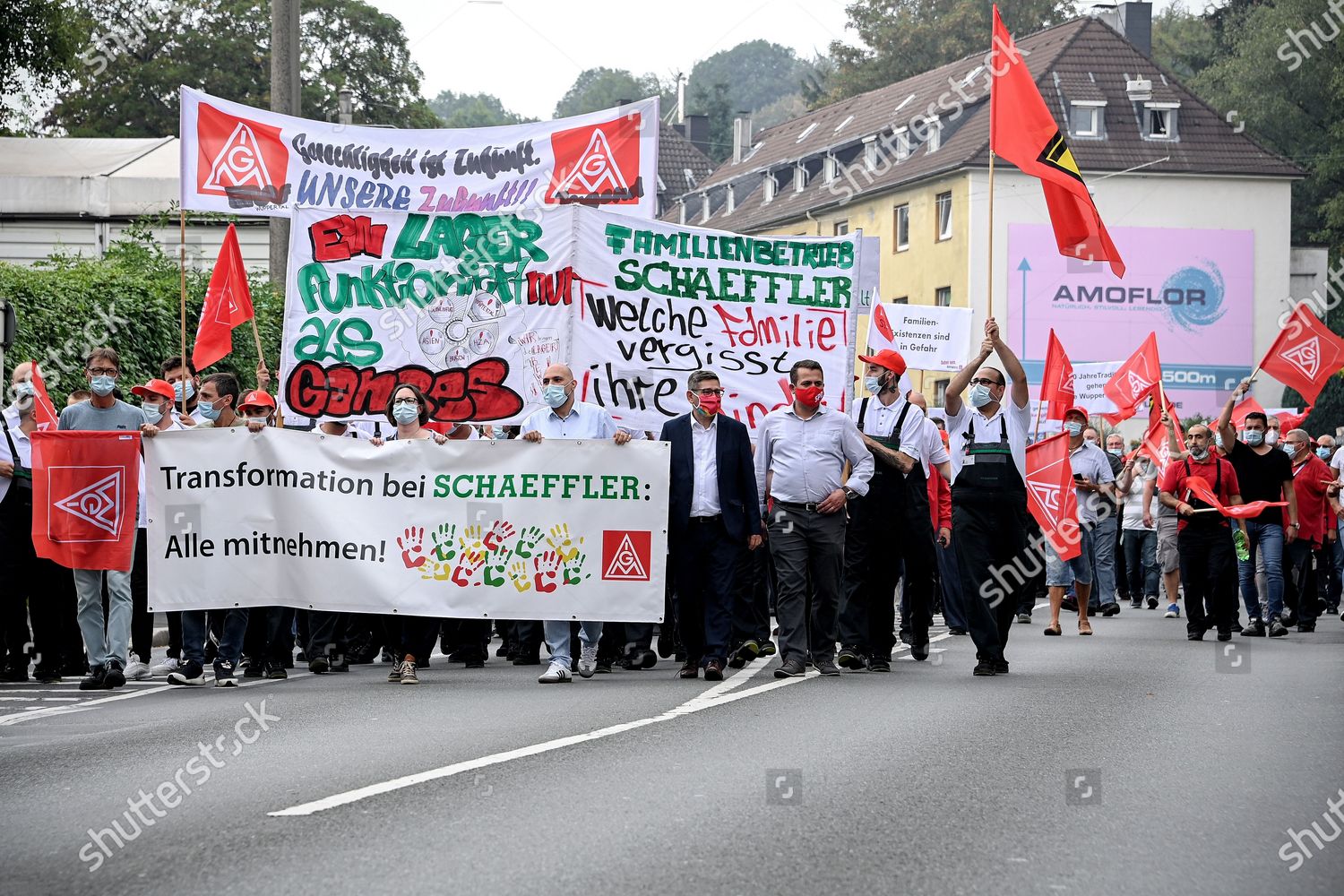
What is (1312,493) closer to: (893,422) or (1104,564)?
(1104,564)

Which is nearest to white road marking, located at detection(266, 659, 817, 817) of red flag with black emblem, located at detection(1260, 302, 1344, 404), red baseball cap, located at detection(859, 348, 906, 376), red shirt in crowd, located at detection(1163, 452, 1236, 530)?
red baseball cap, located at detection(859, 348, 906, 376)

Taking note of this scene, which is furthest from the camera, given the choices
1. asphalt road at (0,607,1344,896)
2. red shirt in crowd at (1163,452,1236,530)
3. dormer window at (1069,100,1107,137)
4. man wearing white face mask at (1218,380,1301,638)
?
dormer window at (1069,100,1107,137)

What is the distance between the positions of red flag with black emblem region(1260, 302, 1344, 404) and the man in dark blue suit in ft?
29.8

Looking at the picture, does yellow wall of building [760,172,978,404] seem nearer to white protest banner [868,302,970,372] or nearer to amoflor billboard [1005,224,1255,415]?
amoflor billboard [1005,224,1255,415]

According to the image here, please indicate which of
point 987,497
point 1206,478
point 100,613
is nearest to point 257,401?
point 100,613

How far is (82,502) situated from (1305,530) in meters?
11.8

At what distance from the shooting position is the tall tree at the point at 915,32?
7294 cm

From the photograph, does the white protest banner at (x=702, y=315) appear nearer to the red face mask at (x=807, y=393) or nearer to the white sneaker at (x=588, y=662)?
the red face mask at (x=807, y=393)


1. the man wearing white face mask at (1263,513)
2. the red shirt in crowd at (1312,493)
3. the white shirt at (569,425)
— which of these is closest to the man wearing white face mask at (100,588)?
the white shirt at (569,425)

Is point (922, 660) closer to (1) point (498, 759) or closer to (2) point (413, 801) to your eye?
(1) point (498, 759)

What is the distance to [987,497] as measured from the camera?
12.6 metres

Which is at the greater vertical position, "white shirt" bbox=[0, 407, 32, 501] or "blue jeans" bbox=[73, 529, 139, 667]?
"white shirt" bbox=[0, 407, 32, 501]

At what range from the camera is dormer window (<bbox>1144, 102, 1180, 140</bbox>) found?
60.4m

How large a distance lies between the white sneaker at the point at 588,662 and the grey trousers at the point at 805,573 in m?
1.27
